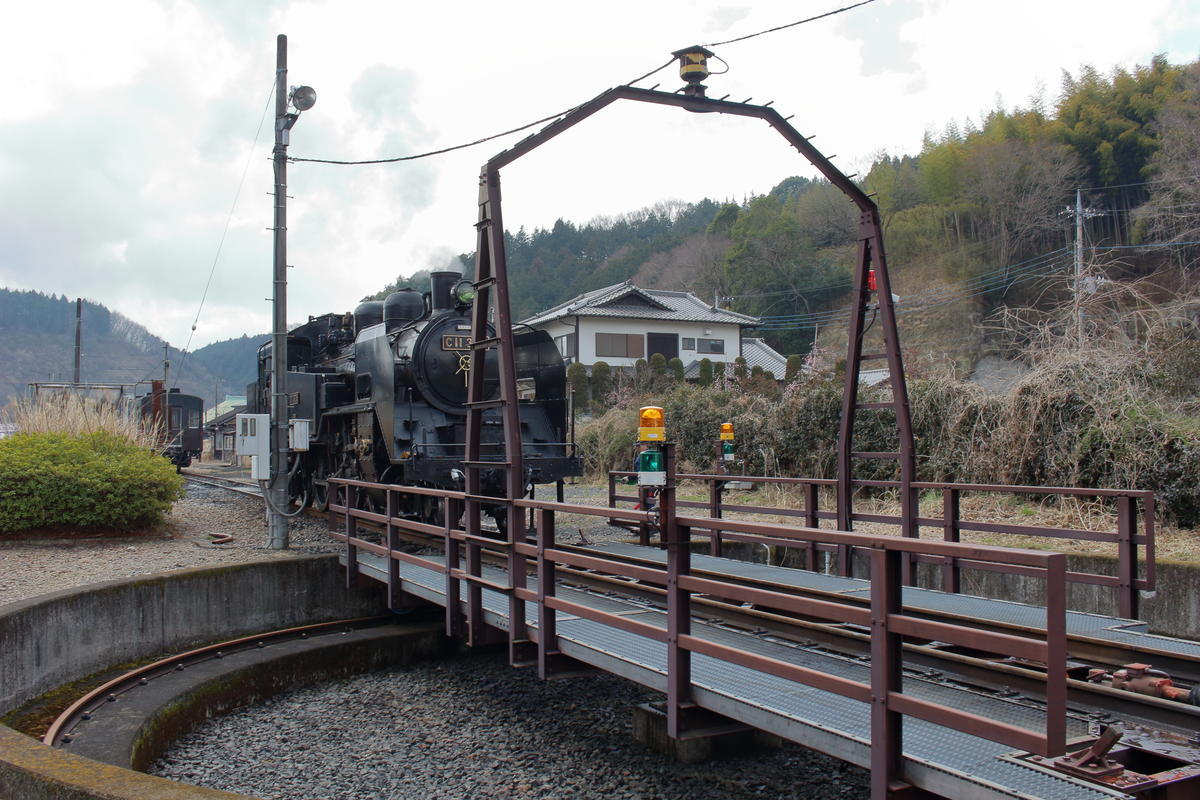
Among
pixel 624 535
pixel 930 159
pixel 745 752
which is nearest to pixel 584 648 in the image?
pixel 745 752

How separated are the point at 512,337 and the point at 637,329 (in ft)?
108

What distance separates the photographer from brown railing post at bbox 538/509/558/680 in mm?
5520

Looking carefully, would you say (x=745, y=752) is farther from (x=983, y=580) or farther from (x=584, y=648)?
(x=983, y=580)

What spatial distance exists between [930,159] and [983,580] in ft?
136

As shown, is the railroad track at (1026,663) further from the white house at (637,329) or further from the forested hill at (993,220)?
the white house at (637,329)

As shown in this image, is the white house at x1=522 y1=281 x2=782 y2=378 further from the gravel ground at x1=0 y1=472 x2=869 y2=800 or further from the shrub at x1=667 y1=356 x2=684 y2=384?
the gravel ground at x1=0 y1=472 x2=869 y2=800

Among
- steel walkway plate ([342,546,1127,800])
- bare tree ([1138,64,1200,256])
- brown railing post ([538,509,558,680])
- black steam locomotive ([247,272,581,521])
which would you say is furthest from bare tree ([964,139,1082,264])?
brown railing post ([538,509,558,680])

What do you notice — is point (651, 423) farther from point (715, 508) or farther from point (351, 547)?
point (351, 547)

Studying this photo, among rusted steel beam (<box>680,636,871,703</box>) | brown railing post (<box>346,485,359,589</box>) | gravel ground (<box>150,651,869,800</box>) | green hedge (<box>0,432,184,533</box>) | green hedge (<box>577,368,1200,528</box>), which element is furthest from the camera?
green hedge (<box>0,432,184,533</box>)

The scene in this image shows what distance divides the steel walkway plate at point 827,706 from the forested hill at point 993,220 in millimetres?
28197

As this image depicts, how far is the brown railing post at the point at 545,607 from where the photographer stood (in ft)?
18.1

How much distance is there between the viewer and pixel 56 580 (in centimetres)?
877

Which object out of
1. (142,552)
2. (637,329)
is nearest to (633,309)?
(637,329)

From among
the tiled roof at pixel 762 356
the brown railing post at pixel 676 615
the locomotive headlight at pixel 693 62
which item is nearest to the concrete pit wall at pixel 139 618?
the brown railing post at pixel 676 615
